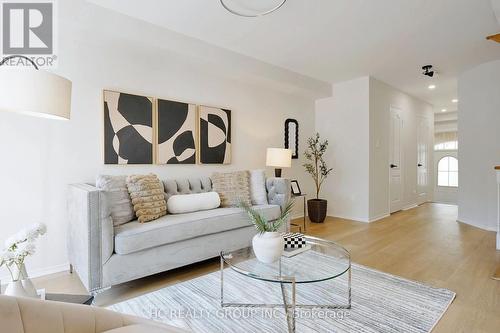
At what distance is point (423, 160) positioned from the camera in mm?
6484

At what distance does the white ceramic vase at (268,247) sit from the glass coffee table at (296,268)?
49mm

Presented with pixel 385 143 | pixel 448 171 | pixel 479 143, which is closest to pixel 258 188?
pixel 385 143

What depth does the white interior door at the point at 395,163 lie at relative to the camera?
17.2 feet

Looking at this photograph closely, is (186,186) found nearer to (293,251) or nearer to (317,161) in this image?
(293,251)

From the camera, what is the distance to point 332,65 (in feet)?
13.2

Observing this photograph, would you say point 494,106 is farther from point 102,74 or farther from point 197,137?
point 102,74

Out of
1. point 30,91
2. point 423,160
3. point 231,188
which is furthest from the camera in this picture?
point 423,160

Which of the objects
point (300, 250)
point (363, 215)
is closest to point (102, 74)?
point (300, 250)

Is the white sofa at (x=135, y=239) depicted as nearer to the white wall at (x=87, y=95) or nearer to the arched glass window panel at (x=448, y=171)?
the white wall at (x=87, y=95)

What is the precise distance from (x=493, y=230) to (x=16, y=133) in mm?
5985

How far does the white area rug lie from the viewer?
1.68 meters

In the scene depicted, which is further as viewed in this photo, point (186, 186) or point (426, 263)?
point (186, 186)

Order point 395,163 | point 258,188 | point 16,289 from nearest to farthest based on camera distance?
point 16,289
point 258,188
point 395,163

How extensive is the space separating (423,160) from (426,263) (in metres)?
4.63
